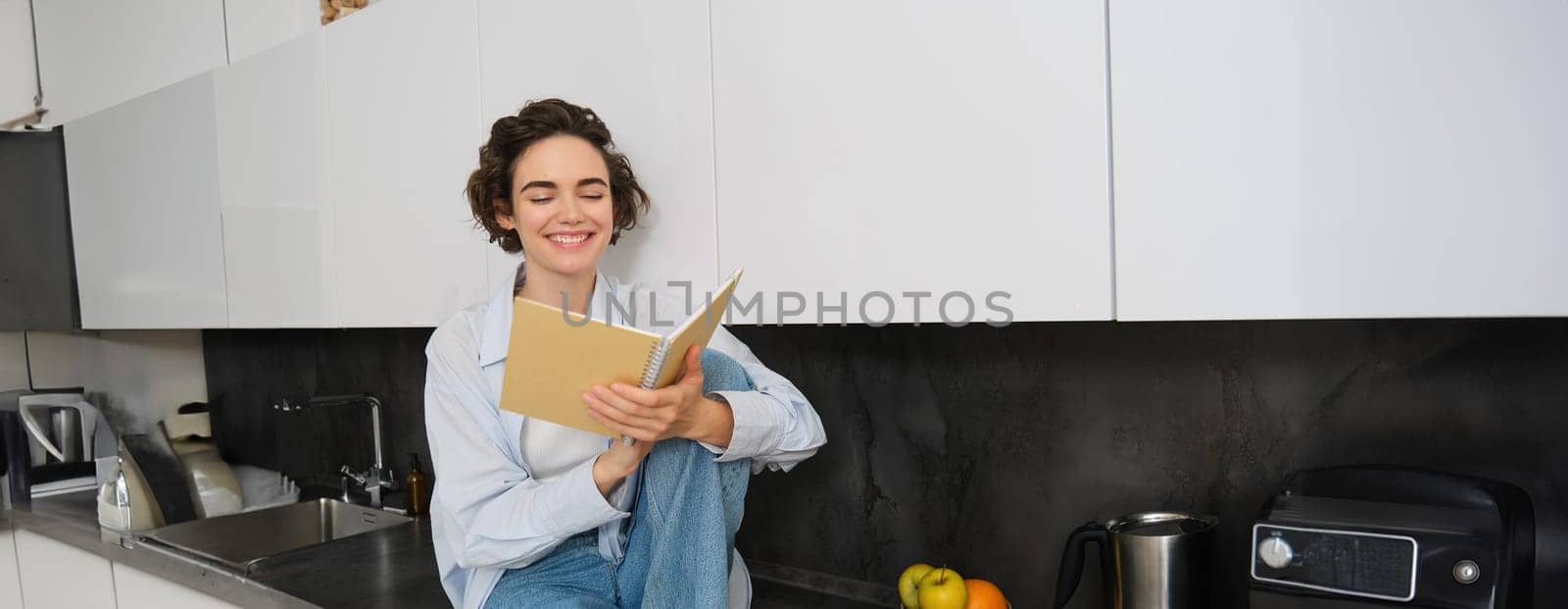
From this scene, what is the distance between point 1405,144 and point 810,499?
3.67 ft

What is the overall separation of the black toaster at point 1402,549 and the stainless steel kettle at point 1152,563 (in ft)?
0.48

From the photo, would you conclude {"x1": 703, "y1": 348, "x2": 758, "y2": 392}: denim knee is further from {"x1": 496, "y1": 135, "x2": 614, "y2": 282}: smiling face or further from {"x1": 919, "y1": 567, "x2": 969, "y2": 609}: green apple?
{"x1": 919, "y1": 567, "x2": 969, "y2": 609}: green apple

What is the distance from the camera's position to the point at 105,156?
256 cm

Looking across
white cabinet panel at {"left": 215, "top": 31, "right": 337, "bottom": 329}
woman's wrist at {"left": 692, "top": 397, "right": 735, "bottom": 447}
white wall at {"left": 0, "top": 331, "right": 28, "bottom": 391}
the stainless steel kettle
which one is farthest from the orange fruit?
white wall at {"left": 0, "top": 331, "right": 28, "bottom": 391}

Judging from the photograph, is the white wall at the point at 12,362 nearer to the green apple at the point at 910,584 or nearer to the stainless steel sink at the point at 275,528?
the stainless steel sink at the point at 275,528

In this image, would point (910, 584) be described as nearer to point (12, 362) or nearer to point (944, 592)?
point (944, 592)

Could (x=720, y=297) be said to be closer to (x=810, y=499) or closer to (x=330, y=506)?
(x=810, y=499)

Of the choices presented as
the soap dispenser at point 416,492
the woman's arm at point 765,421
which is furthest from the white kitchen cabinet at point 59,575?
the woman's arm at point 765,421

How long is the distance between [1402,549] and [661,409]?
2.37ft

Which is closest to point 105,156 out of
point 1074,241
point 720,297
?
point 720,297

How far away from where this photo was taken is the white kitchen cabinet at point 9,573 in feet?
8.80

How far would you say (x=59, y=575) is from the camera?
8.30 feet

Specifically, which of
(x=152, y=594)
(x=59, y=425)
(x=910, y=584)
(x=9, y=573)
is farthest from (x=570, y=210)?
(x=59, y=425)

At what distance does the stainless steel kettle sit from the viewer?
3.89 feet
